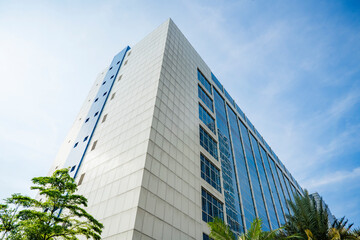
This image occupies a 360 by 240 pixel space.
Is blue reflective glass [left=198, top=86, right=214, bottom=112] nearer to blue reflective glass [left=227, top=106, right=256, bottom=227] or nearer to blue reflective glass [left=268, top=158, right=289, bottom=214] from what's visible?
blue reflective glass [left=227, top=106, right=256, bottom=227]

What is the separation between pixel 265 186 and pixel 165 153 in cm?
3293

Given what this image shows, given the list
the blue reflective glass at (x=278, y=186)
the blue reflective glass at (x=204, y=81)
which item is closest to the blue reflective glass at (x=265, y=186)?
the blue reflective glass at (x=278, y=186)

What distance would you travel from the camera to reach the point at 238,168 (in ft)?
125

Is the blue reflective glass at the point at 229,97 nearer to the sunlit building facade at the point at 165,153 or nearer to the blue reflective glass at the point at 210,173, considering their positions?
the sunlit building facade at the point at 165,153

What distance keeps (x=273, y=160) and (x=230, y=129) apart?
27776 millimetres

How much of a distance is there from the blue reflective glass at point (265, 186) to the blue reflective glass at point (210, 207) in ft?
66.0

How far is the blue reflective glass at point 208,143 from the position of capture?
30.0 meters

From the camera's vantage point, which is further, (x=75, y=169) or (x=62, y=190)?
(x=75, y=169)

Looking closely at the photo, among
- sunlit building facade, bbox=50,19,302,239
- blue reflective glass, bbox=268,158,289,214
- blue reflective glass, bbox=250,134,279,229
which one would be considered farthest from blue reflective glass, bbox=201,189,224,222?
blue reflective glass, bbox=268,158,289,214

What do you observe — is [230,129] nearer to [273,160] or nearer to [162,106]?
[162,106]

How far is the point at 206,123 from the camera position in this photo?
110 ft

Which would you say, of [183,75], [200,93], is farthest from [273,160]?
[183,75]

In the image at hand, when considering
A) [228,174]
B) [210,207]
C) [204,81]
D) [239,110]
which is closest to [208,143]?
[228,174]

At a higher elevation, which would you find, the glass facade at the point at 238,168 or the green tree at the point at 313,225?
the glass facade at the point at 238,168
